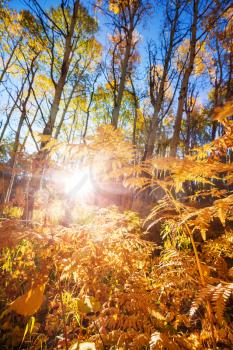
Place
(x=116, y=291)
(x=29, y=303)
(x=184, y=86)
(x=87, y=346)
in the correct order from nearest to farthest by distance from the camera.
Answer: (x=87, y=346), (x=29, y=303), (x=116, y=291), (x=184, y=86)

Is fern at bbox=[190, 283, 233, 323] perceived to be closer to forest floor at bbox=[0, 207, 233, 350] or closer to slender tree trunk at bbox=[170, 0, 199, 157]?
forest floor at bbox=[0, 207, 233, 350]

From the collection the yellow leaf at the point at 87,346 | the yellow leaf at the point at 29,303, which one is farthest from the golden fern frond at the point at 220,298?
the yellow leaf at the point at 29,303

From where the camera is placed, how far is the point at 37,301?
5.05 ft

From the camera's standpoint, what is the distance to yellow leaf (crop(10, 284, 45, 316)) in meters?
1.46

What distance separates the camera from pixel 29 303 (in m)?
1.52

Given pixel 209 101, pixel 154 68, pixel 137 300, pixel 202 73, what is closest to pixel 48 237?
pixel 137 300

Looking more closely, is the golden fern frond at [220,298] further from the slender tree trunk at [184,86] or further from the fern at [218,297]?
the slender tree trunk at [184,86]

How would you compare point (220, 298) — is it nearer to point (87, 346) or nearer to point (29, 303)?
point (87, 346)

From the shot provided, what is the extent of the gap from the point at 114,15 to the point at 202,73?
6.23 m

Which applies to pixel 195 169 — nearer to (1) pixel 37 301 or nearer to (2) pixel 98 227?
(2) pixel 98 227

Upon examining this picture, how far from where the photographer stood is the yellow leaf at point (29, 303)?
1464 millimetres

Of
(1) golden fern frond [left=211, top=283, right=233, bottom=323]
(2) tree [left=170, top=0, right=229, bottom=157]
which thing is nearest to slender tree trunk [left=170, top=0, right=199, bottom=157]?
(2) tree [left=170, top=0, right=229, bottom=157]

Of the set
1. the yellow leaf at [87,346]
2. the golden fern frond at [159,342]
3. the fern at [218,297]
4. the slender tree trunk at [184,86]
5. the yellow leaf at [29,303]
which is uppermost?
the slender tree trunk at [184,86]

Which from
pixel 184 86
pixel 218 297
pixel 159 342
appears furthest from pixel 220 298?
pixel 184 86
